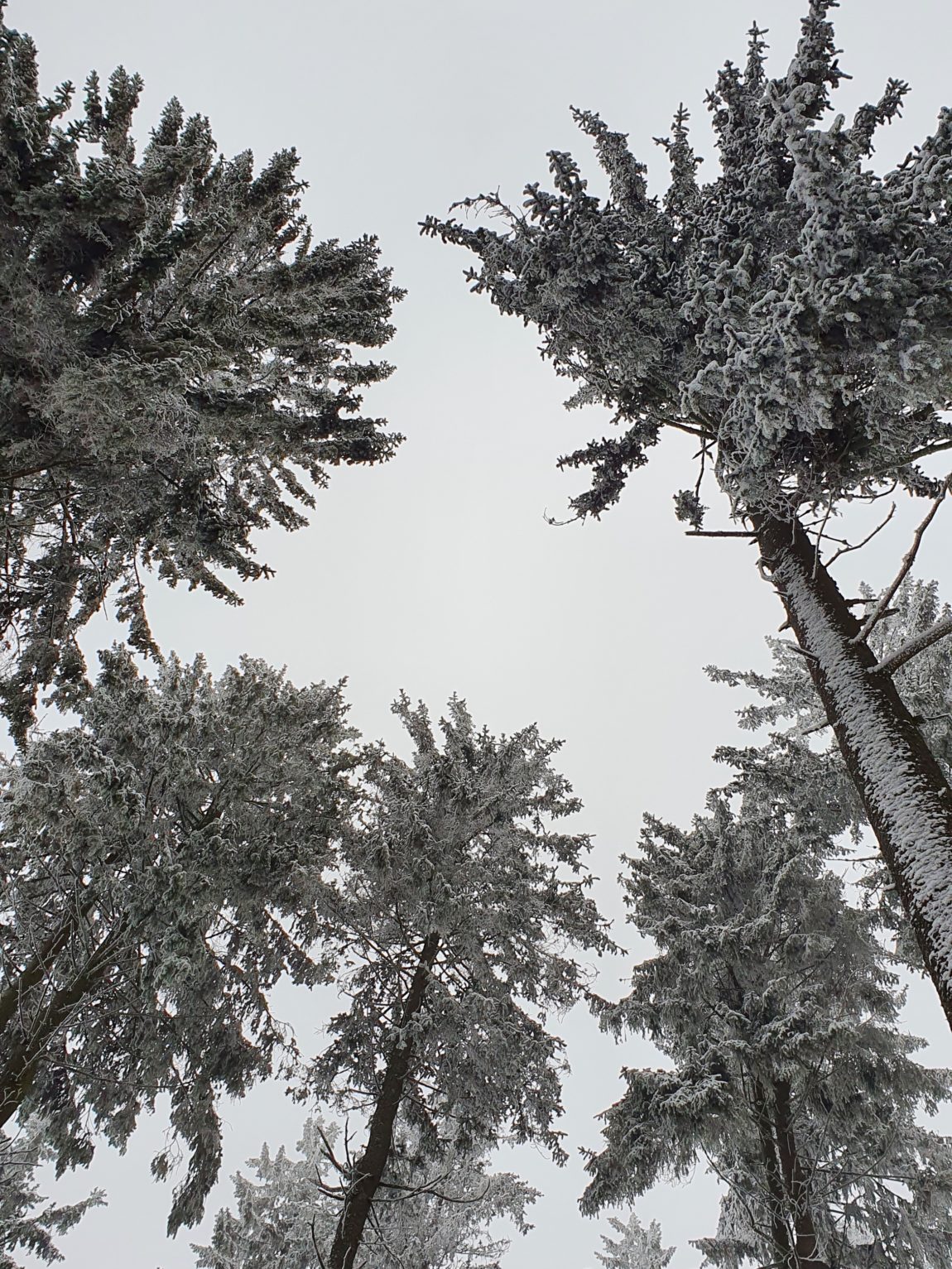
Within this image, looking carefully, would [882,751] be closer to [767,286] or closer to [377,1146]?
[767,286]

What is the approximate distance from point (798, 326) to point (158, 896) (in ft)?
26.0

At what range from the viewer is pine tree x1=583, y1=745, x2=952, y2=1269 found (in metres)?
8.41

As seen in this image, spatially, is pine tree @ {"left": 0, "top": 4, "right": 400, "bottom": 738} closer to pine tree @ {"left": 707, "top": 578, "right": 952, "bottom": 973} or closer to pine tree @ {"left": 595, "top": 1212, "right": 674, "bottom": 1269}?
pine tree @ {"left": 707, "top": 578, "right": 952, "bottom": 973}

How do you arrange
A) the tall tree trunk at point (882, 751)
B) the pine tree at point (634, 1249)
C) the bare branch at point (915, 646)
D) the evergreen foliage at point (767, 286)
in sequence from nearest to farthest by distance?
the tall tree trunk at point (882, 751) → the bare branch at point (915, 646) → the evergreen foliage at point (767, 286) → the pine tree at point (634, 1249)

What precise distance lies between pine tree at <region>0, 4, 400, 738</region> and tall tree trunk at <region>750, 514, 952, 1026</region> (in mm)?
4947

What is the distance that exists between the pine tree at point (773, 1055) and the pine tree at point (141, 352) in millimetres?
7646

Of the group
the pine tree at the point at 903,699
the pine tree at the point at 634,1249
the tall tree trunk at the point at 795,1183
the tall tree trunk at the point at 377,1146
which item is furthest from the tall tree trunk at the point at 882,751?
the pine tree at the point at 634,1249

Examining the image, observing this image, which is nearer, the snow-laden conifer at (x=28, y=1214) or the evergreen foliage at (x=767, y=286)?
the evergreen foliage at (x=767, y=286)

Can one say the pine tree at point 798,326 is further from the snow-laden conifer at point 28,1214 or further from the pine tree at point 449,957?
the snow-laden conifer at point 28,1214

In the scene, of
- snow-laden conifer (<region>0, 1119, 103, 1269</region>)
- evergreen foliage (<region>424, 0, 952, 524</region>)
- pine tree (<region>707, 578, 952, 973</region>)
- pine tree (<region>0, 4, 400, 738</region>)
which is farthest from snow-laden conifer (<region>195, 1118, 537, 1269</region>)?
evergreen foliage (<region>424, 0, 952, 524</region>)

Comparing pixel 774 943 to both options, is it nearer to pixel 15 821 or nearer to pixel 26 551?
pixel 15 821

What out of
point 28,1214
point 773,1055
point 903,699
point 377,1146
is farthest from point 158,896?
point 28,1214

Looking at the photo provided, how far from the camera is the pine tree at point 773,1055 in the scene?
27.6 feet

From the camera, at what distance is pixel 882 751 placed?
4223 mm
